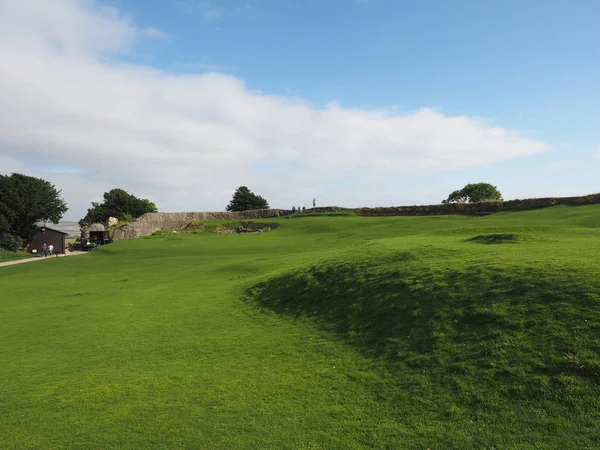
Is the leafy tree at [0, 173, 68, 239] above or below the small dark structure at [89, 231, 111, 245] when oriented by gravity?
above

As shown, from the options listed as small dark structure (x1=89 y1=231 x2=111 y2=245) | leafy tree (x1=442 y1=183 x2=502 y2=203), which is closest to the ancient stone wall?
small dark structure (x1=89 y1=231 x2=111 y2=245)

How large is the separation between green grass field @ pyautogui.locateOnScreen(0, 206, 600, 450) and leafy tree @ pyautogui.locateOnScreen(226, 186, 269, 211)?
8013 centimetres

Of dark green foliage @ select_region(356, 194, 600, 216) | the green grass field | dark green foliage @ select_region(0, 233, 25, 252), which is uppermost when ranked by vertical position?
dark green foliage @ select_region(356, 194, 600, 216)

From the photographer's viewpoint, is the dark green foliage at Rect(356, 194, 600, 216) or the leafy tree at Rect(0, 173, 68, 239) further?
the leafy tree at Rect(0, 173, 68, 239)

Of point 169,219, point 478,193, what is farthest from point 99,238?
point 478,193

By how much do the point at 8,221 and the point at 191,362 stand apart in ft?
197

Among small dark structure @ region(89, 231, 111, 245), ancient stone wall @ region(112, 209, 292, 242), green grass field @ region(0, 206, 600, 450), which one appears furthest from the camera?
ancient stone wall @ region(112, 209, 292, 242)

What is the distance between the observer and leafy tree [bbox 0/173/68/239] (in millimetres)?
55456

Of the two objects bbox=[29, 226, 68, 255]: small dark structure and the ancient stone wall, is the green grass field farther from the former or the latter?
bbox=[29, 226, 68, 255]: small dark structure

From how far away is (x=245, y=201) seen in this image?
94.6 metres

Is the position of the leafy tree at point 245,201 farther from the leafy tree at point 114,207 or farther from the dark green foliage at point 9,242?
the dark green foliage at point 9,242

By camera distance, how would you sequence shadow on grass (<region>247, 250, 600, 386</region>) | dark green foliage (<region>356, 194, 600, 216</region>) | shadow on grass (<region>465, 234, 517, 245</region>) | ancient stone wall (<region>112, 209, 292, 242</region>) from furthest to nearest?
1. ancient stone wall (<region>112, 209, 292, 242</region>)
2. dark green foliage (<region>356, 194, 600, 216</region>)
3. shadow on grass (<region>465, 234, 517, 245</region>)
4. shadow on grass (<region>247, 250, 600, 386</region>)

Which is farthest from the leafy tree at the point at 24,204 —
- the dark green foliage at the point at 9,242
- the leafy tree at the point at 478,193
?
the leafy tree at the point at 478,193

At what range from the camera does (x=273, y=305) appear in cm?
1308
